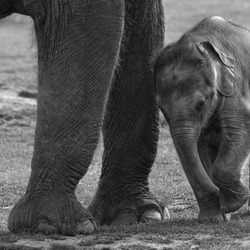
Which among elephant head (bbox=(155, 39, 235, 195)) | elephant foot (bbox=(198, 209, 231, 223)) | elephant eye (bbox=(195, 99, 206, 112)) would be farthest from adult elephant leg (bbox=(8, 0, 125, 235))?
elephant foot (bbox=(198, 209, 231, 223))

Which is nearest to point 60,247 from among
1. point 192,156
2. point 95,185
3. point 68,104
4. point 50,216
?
point 50,216

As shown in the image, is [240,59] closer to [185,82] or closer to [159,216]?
[185,82]

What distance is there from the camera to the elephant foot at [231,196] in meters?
6.99

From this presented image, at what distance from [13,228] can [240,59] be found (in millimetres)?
1776

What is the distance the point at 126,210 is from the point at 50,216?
923mm

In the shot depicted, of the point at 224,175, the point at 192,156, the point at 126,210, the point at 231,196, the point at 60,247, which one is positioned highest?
the point at 192,156

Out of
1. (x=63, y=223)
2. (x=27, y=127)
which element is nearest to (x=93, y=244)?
(x=63, y=223)

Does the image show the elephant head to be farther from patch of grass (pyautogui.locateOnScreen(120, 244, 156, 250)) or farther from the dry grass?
patch of grass (pyautogui.locateOnScreen(120, 244, 156, 250))

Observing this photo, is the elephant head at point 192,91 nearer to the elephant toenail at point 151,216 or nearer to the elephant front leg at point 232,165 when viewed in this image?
the elephant front leg at point 232,165

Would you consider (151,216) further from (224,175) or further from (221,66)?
(221,66)

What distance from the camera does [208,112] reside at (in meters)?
7.09

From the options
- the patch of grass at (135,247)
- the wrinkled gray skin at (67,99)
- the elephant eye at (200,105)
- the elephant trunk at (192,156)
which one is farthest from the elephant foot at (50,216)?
the elephant eye at (200,105)

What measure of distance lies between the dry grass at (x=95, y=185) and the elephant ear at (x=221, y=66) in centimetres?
80

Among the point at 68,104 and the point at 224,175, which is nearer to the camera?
the point at 68,104
